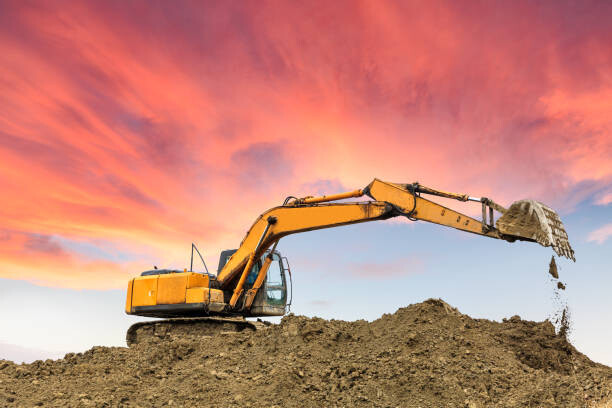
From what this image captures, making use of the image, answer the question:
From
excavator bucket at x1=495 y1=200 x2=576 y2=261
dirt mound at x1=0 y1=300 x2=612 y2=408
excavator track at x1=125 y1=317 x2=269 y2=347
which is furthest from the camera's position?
excavator track at x1=125 y1=317 x2=269 y2=347

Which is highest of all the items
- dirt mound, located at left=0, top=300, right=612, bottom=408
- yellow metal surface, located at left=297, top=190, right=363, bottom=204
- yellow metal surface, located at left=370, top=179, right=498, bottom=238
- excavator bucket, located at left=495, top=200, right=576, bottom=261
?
yellow metal surface, located at left=297, top=190, right=363, bottom=204

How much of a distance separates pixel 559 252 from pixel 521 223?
766mm

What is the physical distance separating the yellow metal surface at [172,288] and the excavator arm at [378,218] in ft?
3.24

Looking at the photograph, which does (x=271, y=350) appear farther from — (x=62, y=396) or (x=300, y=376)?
(x=62, y=396)

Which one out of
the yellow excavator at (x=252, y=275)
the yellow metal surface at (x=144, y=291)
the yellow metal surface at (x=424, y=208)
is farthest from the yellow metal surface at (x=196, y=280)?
the yellow metal surface at (x=424, y=208)

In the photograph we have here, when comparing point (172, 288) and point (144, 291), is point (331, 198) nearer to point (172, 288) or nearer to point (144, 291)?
point (172, 288)

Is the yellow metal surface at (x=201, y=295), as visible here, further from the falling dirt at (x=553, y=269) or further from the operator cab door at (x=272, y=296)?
the falling dirt at (x=553, y=269)

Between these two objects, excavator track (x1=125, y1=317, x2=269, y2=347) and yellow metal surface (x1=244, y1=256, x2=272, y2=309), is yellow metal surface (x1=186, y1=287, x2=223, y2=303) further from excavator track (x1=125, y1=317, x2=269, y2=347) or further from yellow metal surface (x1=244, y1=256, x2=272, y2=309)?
yellow metal surface (x1=244, y1=256, x2=272, y2=309)

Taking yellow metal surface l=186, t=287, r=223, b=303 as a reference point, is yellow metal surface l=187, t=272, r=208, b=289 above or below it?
above

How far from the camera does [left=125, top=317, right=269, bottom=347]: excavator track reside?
1273 centimetres

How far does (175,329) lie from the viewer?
13648 millimetres

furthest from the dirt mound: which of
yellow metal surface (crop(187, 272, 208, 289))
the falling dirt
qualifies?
yellow metal surface (crop(187, 272, 208, 289))

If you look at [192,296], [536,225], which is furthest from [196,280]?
[536,225]

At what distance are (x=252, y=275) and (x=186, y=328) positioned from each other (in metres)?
2.20
